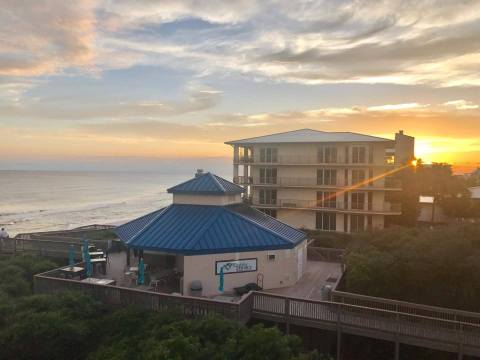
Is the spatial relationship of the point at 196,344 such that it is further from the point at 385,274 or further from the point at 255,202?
the point at 255,202

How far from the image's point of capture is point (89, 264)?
22734mm

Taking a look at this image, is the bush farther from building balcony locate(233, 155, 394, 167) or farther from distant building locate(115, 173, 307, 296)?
building balcony locate(233, 155, 394, 167)

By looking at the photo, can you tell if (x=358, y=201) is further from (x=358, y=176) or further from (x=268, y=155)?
(x=268, y=155)

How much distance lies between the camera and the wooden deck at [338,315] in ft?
52.8

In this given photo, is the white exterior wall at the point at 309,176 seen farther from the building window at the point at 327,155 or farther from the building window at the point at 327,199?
the building window at the point at 327,199

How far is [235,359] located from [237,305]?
13.7 ft

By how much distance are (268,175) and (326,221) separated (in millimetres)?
8809

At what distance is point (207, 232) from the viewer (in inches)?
909

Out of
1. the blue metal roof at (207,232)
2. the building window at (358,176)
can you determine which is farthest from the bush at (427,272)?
the building window at (358,176)

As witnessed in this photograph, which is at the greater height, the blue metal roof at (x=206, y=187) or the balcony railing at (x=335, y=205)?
the blue metal roof at (x=206, y=187)

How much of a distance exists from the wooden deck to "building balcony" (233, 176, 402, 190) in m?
26.8

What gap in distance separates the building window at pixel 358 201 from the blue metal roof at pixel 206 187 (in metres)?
21.4

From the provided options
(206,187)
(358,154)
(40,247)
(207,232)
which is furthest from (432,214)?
(40,247)

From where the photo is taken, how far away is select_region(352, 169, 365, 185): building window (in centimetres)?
4562
